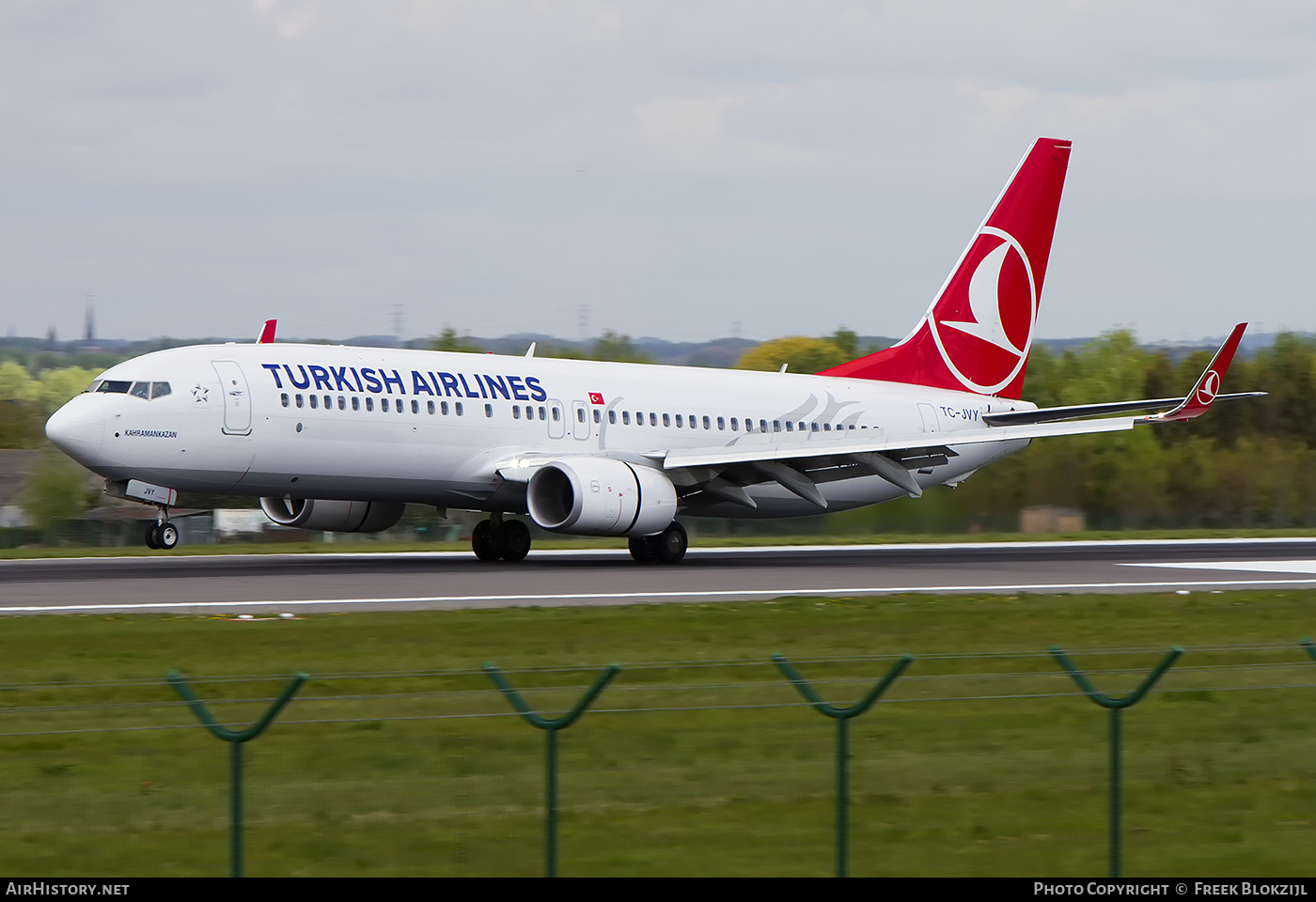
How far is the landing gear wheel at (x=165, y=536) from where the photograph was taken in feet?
95.6

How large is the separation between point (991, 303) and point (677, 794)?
34.5 m

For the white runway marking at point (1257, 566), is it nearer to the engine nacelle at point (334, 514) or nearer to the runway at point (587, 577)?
the runway at point (587, 577)

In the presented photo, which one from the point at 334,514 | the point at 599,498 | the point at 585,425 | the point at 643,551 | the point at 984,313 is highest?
the point at 984,313

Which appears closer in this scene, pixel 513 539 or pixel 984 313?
pixel 513 539

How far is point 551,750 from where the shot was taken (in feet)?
28.6

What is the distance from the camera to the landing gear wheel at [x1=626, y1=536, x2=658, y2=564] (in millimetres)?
34188

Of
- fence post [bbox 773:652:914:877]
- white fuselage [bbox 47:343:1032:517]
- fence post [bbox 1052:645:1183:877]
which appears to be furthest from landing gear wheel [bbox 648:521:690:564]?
fence post [bbox 773:652:914:877]

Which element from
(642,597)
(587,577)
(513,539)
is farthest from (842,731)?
(513,539)

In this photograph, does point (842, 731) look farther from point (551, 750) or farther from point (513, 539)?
point (513, 539)

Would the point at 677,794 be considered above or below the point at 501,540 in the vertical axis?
above

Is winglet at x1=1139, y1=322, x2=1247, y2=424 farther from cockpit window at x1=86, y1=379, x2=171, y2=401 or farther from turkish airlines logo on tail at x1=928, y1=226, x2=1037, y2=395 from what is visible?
cockpit window at x1=86, y1=379, x2=171, y2=401

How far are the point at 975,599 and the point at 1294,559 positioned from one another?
15.3m

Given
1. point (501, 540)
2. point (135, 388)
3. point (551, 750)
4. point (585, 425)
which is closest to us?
point (551, 750)
